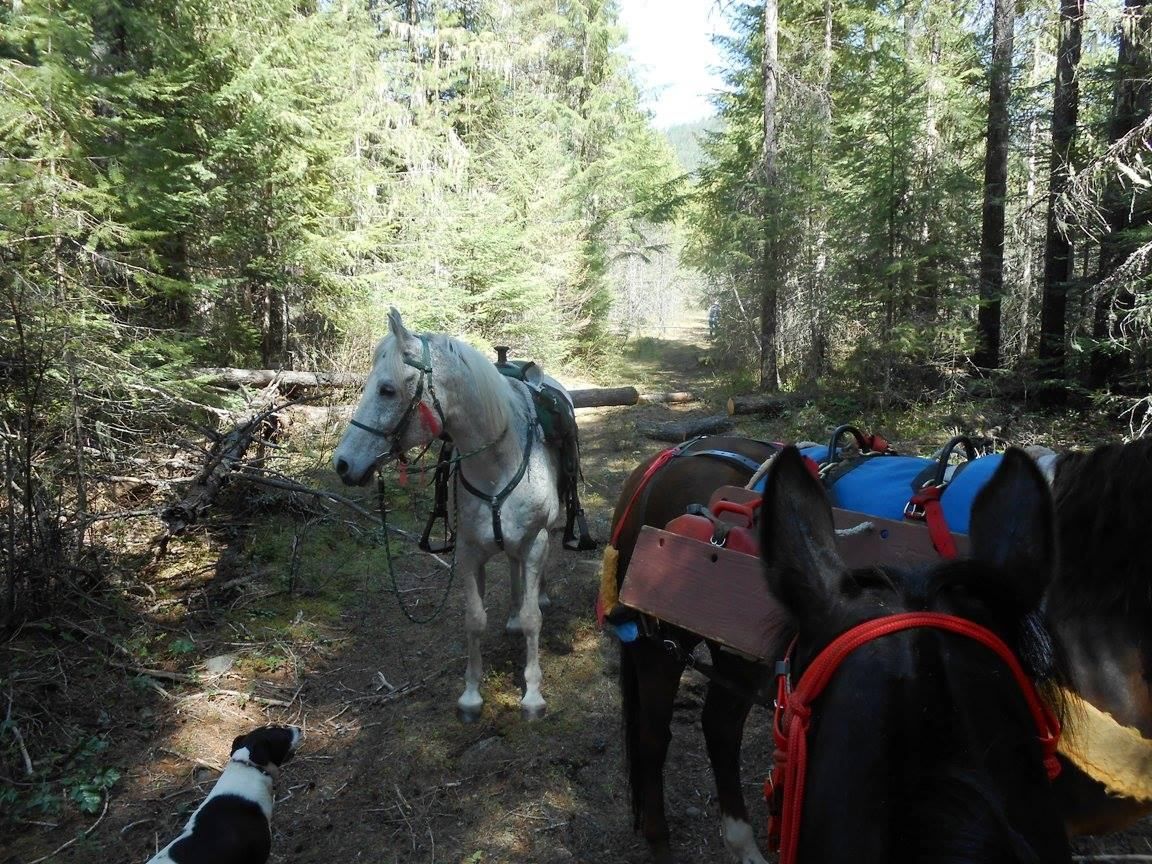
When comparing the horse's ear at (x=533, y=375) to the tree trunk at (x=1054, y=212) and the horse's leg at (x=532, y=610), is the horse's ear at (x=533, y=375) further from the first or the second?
the tree trunk at (x=1054, y=212)

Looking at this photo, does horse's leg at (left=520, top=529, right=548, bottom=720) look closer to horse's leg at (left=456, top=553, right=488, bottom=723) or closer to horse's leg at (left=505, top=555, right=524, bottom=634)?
horse's leg at (left=505, top=555, right=524, bottom=634)

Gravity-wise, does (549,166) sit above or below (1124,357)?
above

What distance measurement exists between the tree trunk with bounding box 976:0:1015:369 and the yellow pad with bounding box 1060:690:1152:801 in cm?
964

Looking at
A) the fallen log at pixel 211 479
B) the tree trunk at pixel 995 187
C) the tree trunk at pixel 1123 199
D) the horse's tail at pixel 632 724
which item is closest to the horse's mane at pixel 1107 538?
the horse's tail at pixel 632 724

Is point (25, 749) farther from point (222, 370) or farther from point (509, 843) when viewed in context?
point (222, 370)

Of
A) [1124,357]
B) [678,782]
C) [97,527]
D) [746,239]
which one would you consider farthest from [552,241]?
[678,782]

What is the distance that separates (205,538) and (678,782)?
15.5 feet

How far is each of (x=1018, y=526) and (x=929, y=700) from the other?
0.40 metres

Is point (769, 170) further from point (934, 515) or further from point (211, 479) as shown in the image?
point (934, 515)

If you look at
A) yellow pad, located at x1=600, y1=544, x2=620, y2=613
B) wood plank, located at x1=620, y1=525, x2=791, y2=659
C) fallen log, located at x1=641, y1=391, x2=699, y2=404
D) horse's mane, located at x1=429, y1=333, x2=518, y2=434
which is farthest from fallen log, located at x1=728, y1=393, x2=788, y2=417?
wood plank, located at x1=620, y1=525, x2=791, y2=659

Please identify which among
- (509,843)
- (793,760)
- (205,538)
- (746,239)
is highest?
(746,239)

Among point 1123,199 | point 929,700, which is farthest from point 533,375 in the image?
point 1123,199

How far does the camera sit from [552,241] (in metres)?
18.1

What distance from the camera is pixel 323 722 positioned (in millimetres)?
4156
